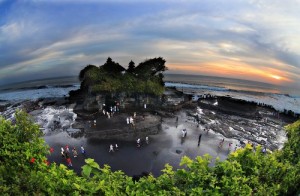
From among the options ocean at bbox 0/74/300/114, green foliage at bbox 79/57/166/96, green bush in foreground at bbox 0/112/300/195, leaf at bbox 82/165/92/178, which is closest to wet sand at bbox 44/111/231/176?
green foliage at bbox 79/57/166/96

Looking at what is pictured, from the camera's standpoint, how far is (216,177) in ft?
35.2

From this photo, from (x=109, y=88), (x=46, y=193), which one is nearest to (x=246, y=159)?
(x=46, y=193)

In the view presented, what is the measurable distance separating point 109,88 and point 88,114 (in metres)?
9.39

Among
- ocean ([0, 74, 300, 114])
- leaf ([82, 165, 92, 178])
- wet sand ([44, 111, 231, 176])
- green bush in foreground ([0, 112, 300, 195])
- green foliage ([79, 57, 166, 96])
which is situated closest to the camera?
green bush in foreground ([0, 112, 300, 195])

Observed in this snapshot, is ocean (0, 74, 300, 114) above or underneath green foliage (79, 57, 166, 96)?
underneath

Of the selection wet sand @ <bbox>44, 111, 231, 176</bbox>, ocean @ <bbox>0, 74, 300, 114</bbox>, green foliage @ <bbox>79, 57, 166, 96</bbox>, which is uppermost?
green foliage @ <bbox>79, 57, 166, 96</bbox>

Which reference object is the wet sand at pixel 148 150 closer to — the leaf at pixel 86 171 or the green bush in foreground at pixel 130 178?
the green bush in foreground at pixel 130 178

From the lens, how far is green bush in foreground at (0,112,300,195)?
10.0 m

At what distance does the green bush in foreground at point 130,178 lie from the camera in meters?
10.0

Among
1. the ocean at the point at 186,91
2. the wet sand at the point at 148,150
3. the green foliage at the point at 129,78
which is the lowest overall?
the wet sand at the point at 148,150

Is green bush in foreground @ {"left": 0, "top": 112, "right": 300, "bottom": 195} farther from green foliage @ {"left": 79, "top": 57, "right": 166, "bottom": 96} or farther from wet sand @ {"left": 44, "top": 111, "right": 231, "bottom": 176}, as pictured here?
green foliage @ {"left": 79, "top": 57, "right": 166, "bottom": 96}

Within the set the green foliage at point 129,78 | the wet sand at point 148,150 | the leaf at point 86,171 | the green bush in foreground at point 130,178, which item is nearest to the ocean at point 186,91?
the green foliage at point 129,78

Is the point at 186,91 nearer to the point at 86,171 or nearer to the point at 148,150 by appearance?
the point at 148,150

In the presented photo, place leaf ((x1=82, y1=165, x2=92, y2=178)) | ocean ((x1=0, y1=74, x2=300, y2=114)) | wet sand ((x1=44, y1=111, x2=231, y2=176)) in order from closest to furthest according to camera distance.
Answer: leaf ((x1=82, y1=165, x2=92, y2=178)), wet sand ((x1=44, y1=111, x2=231, y2=176)), ocean ((x1=0, y1=74, x2=300, y2=114))
